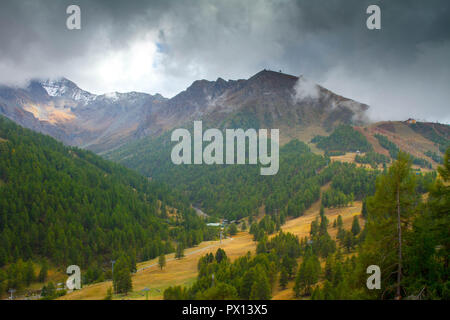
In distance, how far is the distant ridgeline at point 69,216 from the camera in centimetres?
9281

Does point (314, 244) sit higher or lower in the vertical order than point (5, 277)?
higher

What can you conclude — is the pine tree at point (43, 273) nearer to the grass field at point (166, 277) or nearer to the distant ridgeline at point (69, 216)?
the distant ridgeline at point (69, 216)

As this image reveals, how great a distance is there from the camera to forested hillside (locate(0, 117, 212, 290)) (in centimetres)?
9269

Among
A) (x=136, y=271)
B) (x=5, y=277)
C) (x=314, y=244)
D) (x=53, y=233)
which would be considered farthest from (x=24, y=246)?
(x=314, y=244)

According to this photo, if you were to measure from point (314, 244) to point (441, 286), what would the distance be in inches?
2095

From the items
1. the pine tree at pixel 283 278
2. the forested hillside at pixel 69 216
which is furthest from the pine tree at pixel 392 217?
the forested hillside at pixel 69 216

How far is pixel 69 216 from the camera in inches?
4289

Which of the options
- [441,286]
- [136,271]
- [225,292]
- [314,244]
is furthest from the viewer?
[136,271]

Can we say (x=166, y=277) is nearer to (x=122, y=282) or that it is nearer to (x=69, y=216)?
(x=122, y=282)

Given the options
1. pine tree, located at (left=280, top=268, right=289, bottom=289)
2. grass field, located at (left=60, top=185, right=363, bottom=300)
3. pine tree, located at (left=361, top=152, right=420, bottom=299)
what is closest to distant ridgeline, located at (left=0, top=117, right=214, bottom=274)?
grass field, located at (left=60, top=185, right=363, bottom=300)

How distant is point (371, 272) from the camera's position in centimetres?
2433

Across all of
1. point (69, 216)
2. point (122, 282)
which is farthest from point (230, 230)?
point (122, 282)
